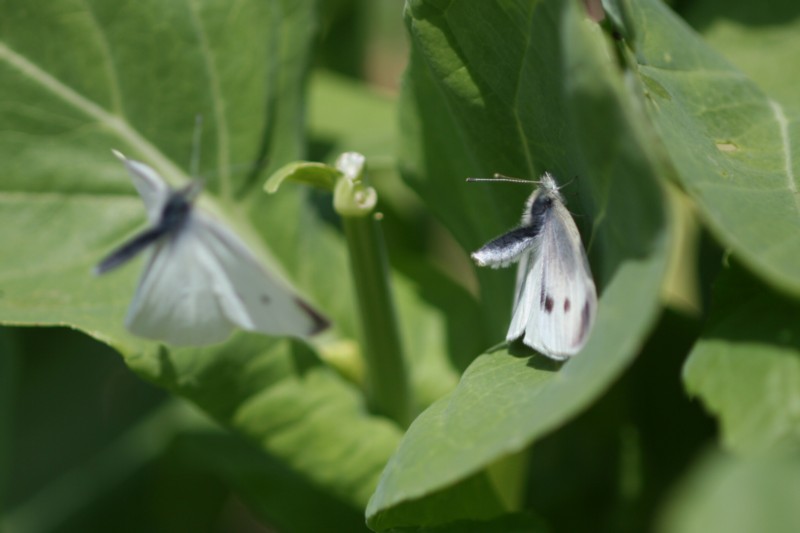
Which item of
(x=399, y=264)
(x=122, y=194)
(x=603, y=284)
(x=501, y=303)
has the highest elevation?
(x=603, y=284)

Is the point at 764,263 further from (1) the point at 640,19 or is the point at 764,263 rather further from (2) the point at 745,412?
(1) the point at 640,19

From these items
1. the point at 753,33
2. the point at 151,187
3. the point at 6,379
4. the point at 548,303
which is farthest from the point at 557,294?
the point at 6,379

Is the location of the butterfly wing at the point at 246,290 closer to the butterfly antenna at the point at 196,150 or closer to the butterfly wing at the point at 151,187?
the butterfly wing at the point at 151,187

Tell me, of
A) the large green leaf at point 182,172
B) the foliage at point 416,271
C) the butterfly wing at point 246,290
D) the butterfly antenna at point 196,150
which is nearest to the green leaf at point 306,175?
the foliage at point 416,271

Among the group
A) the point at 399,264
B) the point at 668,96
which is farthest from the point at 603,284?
the point at 399,264

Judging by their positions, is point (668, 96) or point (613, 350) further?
point (668, 96)

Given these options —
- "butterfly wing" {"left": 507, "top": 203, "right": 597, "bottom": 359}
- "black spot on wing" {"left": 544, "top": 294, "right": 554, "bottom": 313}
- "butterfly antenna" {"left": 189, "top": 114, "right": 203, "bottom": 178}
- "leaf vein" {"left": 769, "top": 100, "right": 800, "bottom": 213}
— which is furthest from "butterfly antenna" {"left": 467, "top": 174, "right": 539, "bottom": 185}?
"butterfly antenna" {"left": 189, "top": 114, "right": 203, "bottom": 178}
